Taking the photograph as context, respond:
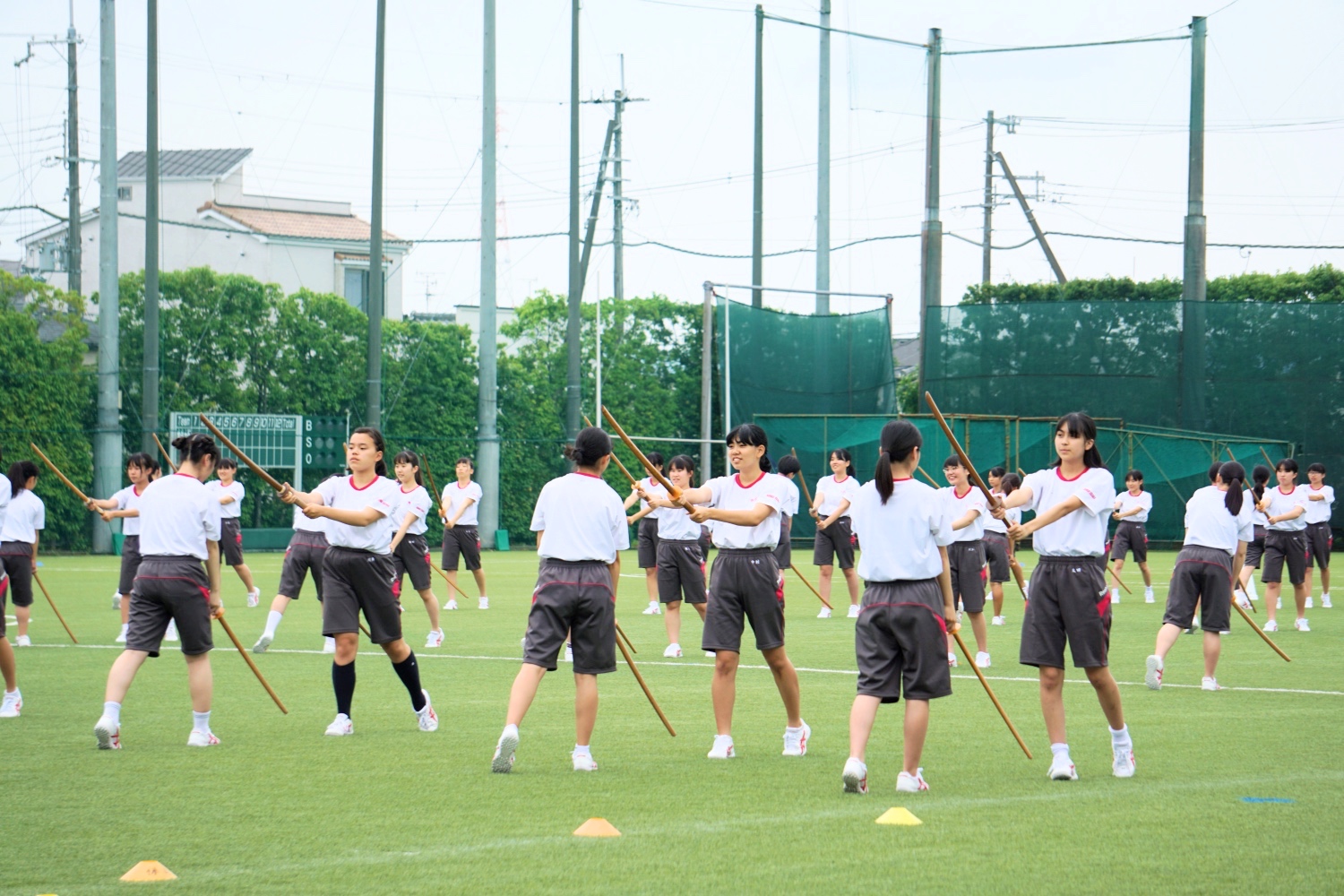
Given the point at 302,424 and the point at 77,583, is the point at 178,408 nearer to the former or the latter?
the point at 302,424

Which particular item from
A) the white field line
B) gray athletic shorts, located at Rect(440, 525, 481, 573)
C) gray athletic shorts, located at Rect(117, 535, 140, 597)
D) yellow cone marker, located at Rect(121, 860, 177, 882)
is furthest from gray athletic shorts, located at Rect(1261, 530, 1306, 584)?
yellow cone marker, located at Rect(121, 860, 177, 882)

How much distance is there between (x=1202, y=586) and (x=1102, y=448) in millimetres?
22732

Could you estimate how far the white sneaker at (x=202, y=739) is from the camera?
841 centimetres

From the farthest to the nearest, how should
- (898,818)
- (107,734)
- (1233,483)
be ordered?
(1233,483) → (107,734) → (898,818)

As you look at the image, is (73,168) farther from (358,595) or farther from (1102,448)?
(358,595)

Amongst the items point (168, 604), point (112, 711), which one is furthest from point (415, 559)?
point (112, 711)

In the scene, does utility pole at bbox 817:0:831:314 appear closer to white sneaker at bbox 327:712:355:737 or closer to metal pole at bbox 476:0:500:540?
metal pole at bbox 476:0:500:540

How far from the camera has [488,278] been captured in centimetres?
3453

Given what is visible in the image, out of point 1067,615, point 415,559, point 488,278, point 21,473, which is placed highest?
point 488,278

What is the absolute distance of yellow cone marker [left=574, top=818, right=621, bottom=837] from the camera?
6.08m

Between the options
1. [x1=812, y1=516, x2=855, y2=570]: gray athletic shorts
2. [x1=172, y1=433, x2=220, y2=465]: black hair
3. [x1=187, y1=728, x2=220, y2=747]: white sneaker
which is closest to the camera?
[x1=187, y1=728, x2=220, y2=747]: white sneaker

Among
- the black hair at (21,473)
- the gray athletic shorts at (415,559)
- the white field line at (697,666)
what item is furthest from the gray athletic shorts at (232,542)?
the black hair at (21,473)

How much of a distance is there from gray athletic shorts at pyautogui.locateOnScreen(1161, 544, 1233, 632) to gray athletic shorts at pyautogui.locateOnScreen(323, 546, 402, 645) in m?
5.76

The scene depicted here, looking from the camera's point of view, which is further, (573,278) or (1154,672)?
(573,278)
